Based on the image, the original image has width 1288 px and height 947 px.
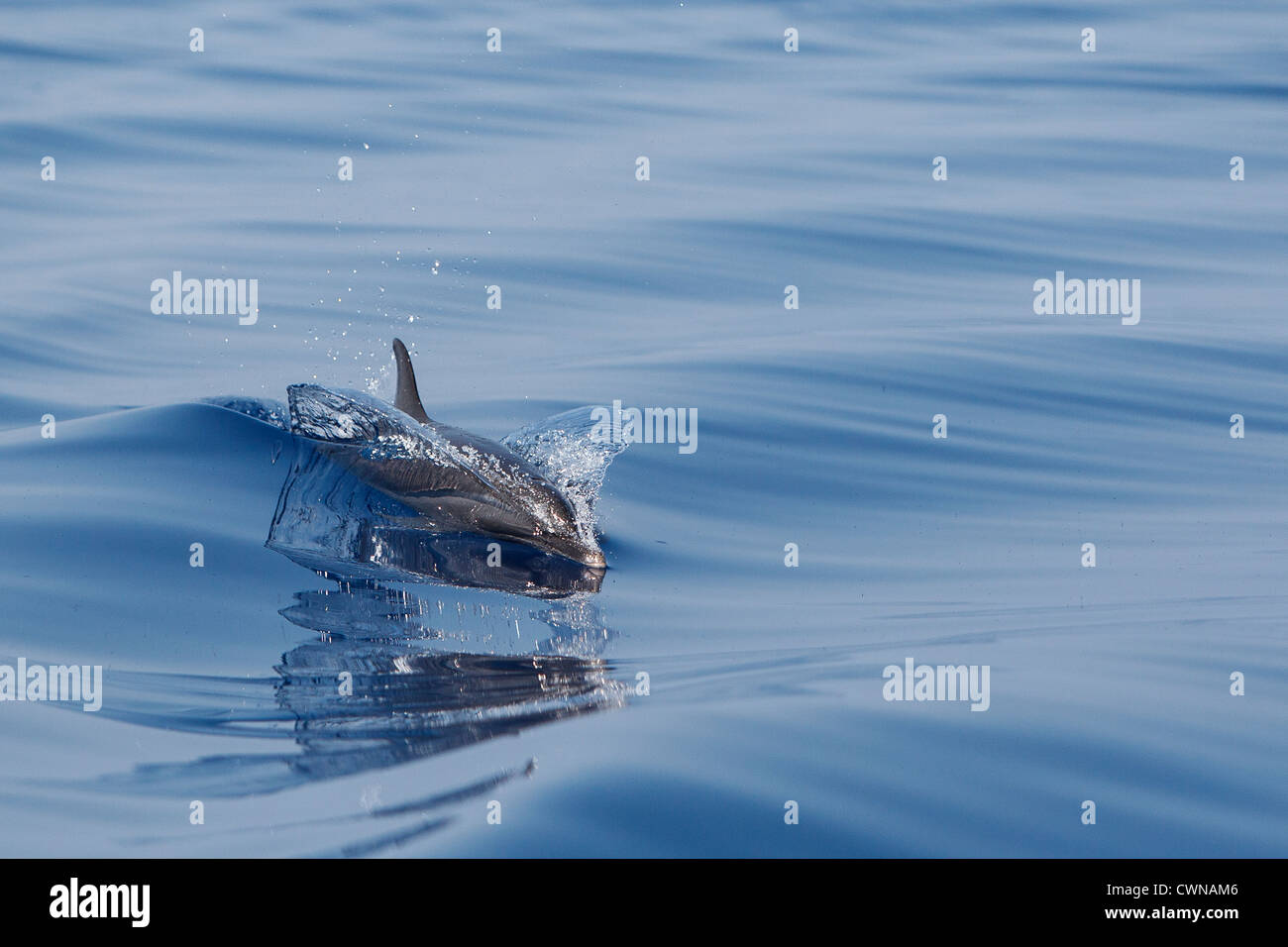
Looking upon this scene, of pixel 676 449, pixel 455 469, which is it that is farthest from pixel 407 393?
pixel 676 449

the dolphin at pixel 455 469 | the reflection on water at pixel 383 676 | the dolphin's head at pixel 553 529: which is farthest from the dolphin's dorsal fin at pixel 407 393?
the dolphin's head at pixel 553 529

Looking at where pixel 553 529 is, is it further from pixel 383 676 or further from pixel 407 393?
pixel 383 676

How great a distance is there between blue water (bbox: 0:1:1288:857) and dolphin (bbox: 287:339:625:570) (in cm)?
38

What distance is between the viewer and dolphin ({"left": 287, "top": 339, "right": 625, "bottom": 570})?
10680 millimetres

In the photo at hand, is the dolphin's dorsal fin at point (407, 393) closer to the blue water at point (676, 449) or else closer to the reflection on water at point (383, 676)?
the reflection on water at point (383, 676)

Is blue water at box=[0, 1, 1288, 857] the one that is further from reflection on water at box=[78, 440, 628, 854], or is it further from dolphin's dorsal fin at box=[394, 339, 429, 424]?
dolphin's dorsal fin at box=[394, 339, 429, 424]

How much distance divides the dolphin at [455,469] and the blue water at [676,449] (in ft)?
1.24

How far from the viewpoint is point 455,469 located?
435 inches

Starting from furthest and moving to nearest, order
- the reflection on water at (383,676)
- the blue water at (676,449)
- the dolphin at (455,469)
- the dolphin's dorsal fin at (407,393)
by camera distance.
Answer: the dolphin's dorsal fin at (407,393)
the dolphin at (455,469)
the reflection on water at (383,676)
the blue water at (676,449)

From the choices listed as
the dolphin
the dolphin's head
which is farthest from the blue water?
the dolphin

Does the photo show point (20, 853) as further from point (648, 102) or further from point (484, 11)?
point (484, 11)

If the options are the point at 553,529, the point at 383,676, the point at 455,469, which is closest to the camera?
the point at 383,676

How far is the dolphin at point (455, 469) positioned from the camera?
420 inches

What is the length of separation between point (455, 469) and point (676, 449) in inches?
111
